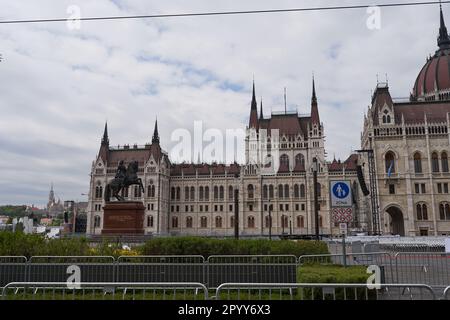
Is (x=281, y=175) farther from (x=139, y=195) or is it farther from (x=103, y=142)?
(x=103, y=142)

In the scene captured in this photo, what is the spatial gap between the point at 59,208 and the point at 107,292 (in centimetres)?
20869

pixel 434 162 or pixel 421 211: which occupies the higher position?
pixel 434 162

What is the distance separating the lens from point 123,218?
93.6ft

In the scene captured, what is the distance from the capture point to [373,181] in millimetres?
52312

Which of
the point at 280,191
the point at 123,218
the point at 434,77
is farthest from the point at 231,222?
the point at 434,77

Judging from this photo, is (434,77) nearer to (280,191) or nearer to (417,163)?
(417,163)

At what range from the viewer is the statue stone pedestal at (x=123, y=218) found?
28.3 meters

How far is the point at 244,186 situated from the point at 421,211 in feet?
101

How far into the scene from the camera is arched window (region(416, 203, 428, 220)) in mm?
51781

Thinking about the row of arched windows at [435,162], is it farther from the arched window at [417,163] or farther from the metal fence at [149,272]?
the metal fence at [149,272]

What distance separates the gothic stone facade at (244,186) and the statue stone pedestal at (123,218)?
129ft

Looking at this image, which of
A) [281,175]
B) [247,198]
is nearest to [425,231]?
[281,175]

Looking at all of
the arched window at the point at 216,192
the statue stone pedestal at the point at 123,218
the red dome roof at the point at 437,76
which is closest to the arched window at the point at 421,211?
the red dome roof at the point at 437,76

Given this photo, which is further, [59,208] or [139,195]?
[59,208]
